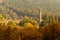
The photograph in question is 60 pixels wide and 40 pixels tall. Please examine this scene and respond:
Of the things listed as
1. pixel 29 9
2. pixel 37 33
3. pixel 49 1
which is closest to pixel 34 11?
pixel 29 9

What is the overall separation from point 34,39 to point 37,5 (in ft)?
63.9

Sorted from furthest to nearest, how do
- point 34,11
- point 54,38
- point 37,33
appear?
1. point 34,11
2. point 37,33
3. point 54,38

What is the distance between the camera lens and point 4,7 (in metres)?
27.0

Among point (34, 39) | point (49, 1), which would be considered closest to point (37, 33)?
point (34, 39)

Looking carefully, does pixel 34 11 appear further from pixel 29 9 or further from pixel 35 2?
pixel 35 2

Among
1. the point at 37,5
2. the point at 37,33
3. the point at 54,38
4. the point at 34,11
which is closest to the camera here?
the point at 54,38

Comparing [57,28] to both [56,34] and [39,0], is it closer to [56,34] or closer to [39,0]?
[56,34]

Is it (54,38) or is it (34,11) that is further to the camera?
(34,11)

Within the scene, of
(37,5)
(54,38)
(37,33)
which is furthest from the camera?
(37,5)

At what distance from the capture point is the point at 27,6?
2758 cm

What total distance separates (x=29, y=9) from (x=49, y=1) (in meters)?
2.92

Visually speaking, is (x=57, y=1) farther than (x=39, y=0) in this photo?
No

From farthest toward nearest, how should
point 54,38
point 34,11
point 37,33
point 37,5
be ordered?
point 37,5, point 34,11, point 37,33, point 54,38

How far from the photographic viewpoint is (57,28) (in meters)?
8.38
